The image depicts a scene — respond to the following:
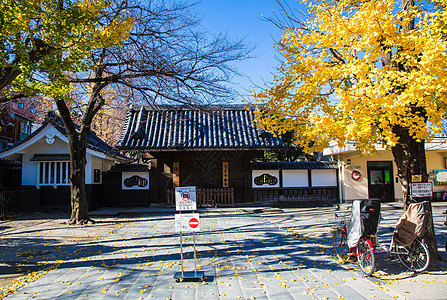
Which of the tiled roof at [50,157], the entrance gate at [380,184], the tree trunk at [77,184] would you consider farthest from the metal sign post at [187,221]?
the entrance gate at [380,184]

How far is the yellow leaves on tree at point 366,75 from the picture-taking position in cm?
526

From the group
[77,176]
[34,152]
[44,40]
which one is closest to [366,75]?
[44,40]

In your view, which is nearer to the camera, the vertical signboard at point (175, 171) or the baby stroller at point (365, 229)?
the baby stroller at point (365, 229)

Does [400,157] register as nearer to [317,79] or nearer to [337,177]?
[317,79]

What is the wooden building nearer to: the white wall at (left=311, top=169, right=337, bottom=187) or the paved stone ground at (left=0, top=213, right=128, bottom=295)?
the white wall at (left=311, top=169, right=337, bottom=187)

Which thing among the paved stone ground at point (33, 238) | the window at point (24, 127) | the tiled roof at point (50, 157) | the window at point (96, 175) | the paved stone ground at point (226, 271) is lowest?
the paved stone ground at point (226, 271)

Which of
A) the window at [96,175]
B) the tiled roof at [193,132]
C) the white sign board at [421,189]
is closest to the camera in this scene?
the white sign board at [421,189]

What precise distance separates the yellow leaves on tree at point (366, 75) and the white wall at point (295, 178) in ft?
33.4

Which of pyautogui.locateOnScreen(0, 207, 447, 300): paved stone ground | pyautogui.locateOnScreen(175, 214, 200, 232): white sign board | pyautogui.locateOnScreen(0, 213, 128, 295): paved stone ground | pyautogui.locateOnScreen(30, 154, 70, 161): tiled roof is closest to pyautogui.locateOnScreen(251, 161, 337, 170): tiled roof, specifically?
pyautogui.locateOnScreen(0, 207, 447, 300): paved stone ground

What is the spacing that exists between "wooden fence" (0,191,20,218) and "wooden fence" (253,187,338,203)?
1220 cm

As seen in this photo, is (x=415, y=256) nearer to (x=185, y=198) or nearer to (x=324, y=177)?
(x=185, y=198)

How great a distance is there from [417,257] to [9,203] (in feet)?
53.3

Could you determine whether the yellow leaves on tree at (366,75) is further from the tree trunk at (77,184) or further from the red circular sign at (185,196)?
the tree trunk at (77,184)

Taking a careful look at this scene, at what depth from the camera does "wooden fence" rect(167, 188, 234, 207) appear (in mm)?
16641
